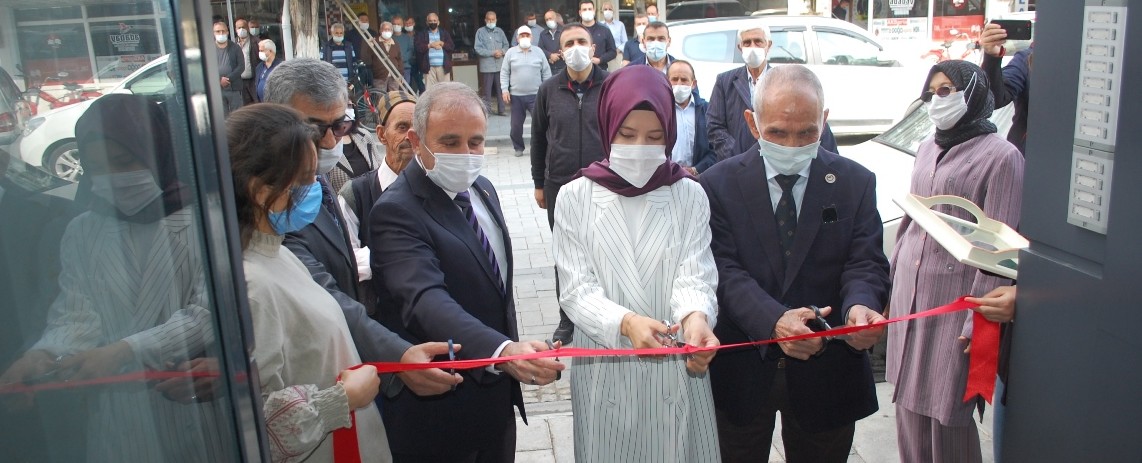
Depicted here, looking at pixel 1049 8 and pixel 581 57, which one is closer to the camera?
pixel 1049 8

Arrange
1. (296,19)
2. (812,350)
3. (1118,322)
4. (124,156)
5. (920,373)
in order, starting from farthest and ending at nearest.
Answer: (296,19)
(920,373)
(812,350)
(1118,322)
(124,156)

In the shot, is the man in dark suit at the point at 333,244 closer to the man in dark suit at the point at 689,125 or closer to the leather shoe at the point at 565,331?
the leather shoe at the point at 565,331

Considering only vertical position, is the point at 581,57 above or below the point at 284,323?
above

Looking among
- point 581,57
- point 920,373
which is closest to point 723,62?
point 581,57

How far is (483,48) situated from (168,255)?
660 inches

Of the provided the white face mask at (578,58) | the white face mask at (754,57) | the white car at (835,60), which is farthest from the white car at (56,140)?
the white car at (835,60)

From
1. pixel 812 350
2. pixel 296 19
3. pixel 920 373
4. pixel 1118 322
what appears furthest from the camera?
pixel 296 19

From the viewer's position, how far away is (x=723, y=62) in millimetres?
12227

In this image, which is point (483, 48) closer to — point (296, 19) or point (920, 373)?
point (296, 19)

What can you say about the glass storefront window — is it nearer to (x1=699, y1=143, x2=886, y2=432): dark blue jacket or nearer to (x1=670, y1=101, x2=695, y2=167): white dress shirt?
(x1=699, y1=143, x2=886, y2=432): dark blue jacket

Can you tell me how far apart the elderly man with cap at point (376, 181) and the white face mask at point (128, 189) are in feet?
5.08

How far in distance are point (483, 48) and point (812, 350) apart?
1580 centimetres

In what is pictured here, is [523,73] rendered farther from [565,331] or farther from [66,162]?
[66,162]

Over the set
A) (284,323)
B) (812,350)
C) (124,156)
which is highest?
(124,156)
